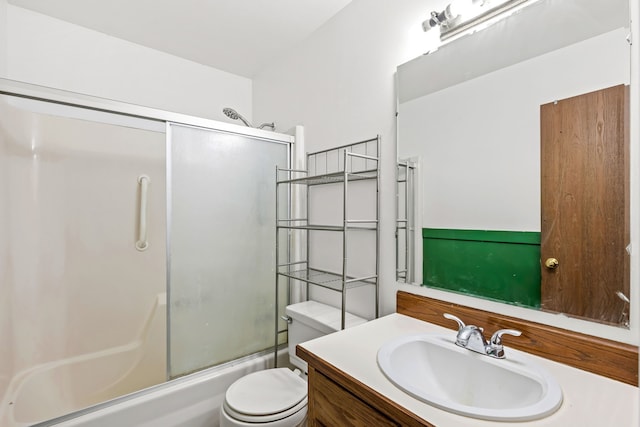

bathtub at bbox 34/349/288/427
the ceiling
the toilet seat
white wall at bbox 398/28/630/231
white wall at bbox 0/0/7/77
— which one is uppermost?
the ceiling

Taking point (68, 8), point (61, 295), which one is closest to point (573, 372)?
point (61, 295)

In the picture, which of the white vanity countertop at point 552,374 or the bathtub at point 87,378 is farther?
the bathtub at point 87,378

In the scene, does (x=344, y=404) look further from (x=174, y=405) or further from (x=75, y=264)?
(x=75, y=264)

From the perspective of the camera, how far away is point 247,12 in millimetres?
1700

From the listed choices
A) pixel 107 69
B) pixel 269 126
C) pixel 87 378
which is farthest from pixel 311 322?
pixel 107 69

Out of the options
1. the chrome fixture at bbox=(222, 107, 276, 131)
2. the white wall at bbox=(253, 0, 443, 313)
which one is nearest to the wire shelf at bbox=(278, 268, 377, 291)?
the white wall at bbox=(253, 0, 443, 313)

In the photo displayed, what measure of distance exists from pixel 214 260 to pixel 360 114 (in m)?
1.15

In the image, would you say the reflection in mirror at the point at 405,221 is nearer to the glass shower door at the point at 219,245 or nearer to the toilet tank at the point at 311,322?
the toilet tank at the point at 311,322

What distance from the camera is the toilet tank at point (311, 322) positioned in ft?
4.83

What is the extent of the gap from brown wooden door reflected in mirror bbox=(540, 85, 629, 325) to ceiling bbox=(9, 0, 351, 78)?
1316 mm

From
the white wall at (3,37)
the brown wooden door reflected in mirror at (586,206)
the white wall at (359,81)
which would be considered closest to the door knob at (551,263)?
the brown wooden door reflected in mirror at (586,206)

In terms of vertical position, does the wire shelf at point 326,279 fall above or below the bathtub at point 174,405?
above

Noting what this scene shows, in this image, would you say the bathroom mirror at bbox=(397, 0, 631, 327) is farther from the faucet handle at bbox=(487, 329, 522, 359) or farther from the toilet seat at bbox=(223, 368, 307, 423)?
the toilet seat at bbox=(223, 368, 307, 423)

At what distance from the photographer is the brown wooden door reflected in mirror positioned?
31.4 inches
